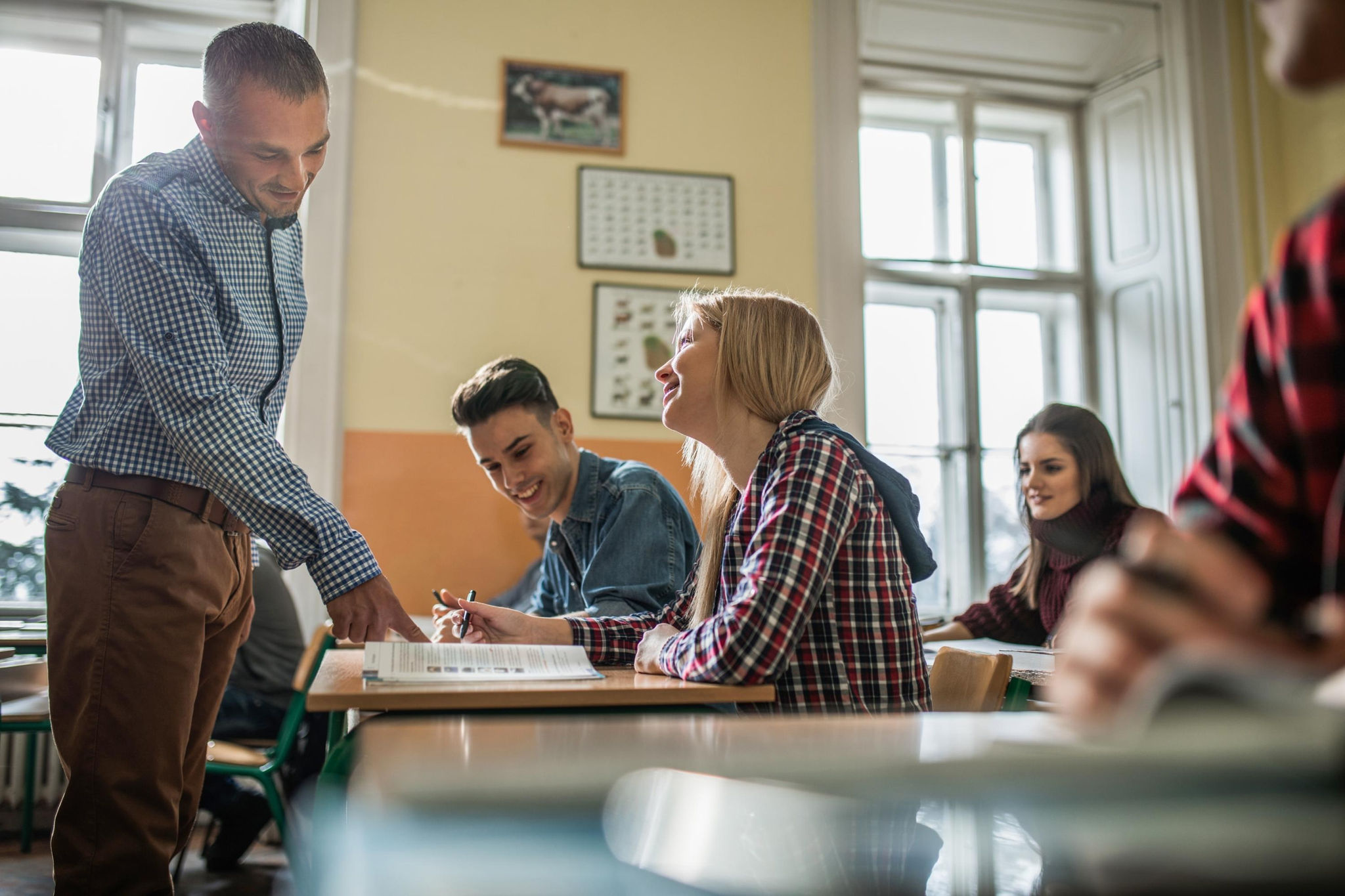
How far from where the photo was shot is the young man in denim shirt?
212 cm

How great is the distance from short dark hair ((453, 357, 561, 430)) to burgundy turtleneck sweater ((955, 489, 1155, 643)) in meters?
1.40

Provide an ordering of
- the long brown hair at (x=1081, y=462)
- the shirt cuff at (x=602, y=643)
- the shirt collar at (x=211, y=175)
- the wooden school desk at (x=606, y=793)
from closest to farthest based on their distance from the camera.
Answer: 1. the wooden school desk at (x=606, y=793)
2. the shirt collar at (x=211, y=175)
3. the shirt cuff at (x=602, y=643)
4. the long brown hair at (x=1081, y=462)

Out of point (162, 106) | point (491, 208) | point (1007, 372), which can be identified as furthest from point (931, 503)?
point (162, 106)

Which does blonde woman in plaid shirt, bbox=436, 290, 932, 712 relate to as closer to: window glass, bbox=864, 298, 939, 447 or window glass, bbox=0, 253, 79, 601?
window glass, bbox=0, 253, 79, 601

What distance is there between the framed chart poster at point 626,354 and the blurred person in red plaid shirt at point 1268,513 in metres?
3.12

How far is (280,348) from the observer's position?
5.49ft

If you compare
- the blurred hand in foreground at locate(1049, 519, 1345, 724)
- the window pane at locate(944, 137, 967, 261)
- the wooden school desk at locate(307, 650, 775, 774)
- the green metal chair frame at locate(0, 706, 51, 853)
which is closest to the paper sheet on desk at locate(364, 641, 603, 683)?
the wooden school desk at locate(307, 650, 775, 774)

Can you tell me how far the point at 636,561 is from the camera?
210 centimetres

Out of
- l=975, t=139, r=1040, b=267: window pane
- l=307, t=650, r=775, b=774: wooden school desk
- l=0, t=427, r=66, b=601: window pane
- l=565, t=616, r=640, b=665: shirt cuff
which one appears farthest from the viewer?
l=975, t=139, r=1040, b=267: window pane

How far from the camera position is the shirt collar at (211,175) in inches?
60.9

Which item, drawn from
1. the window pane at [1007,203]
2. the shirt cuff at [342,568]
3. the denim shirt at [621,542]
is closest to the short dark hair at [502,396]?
the denim shirt at [621,542]

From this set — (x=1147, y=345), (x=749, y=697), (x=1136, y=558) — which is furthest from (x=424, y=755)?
(x=1147, y=345)

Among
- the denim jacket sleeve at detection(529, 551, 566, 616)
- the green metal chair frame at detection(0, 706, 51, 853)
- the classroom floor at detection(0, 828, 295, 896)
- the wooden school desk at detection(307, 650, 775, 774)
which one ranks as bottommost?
the classroom floor at detection(0, 828, 295, 896)

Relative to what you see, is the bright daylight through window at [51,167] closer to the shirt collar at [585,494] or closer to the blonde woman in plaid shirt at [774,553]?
the shirt collar at [585,494]
